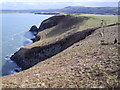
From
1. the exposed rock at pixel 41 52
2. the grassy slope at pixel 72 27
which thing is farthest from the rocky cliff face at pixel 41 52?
the grassy slope at pixel 72 27

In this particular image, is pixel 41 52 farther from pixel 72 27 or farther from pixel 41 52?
pixel 72 27

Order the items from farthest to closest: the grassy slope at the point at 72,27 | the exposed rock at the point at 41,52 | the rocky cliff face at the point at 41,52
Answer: the grassy slope at the point at 72,27 < the exposed rock at the point at 41,52 < the rocky cliff face at the point at 41,52

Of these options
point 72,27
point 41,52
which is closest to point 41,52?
point 41,52

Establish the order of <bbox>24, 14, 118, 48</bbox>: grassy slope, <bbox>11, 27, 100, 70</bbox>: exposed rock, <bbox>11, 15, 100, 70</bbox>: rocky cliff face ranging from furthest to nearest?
<bbox>24, 14, 118, 48</bbox>: grassy slope
<bbox>11, 27, 100, 70</bbox>: exposed rock
<bbox>11, 15, 100, 70</bbox>: rocky cliff face

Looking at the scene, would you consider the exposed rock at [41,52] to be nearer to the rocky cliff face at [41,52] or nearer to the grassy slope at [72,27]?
Answer: the rocky cliff face at [41,52]

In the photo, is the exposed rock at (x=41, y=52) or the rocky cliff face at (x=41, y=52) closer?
the rocky cliff face at (x=41, y=52)

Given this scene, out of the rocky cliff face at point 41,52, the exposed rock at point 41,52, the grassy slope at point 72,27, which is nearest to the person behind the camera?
the rocky cliff face at point 41,52

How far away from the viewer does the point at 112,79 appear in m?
14.3

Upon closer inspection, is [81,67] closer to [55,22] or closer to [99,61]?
[99,61]

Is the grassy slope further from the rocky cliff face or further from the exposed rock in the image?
the exposed rock

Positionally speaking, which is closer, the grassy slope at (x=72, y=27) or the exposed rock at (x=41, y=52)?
the exposed rock at (x=41, y=52)

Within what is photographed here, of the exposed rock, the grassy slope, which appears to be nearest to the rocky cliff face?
the exposed rock

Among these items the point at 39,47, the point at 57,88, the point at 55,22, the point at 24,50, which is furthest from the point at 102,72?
the point at 55,22

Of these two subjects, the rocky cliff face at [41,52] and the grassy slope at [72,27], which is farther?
the grassy slope at [72,27]
